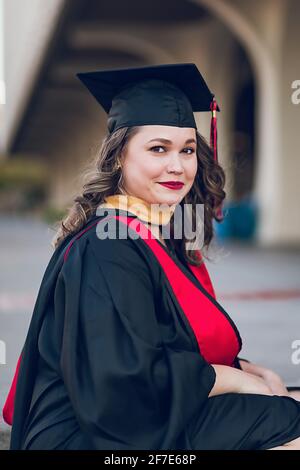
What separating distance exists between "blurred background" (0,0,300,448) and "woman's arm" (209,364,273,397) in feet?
3.13

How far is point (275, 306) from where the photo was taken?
6836mm

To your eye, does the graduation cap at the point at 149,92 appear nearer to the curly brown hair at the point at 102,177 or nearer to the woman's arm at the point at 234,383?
the curly brown hair at the point at 102,177

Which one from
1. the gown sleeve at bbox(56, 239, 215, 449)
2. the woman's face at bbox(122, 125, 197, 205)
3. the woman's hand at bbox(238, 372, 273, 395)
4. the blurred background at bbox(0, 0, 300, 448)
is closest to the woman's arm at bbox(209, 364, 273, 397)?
the woman's hand at bbox(238, 372, 273, 395)

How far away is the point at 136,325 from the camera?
2.27 m

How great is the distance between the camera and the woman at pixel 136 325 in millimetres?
2281

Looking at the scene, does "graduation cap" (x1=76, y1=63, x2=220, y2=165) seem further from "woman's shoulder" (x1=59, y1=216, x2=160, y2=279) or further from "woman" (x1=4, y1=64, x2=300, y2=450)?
"woman's shoulder" (x1=59, y1=216, x2=160, y2=279)

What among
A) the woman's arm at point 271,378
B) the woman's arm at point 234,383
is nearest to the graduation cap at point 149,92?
the woman's arm at point 234,383

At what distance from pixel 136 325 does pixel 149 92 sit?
30.4 inches

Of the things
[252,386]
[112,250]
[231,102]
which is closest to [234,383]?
[252,386]

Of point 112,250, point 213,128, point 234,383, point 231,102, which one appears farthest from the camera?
point 231,102

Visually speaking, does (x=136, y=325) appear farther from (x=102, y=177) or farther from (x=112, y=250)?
(x=102, y=177)

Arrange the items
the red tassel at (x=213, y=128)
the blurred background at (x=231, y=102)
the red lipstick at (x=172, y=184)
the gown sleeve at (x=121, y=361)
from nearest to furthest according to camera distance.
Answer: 1. the gown sleeve at (x=121, y=361)
2. the red lipstick at (x=172, y=184)
3. the red tassel at (x=213, y=128)
4. the blurred background at (x=231, y=102)

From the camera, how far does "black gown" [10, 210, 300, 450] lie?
2.27 meters

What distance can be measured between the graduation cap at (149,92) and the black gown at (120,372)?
1.20 ft
